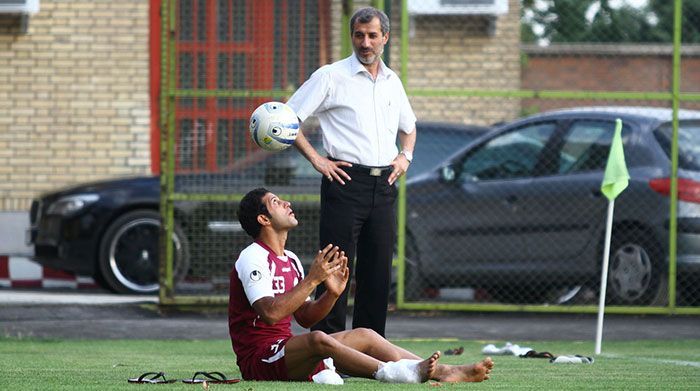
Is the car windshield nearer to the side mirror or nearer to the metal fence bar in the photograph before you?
the metal fence bar

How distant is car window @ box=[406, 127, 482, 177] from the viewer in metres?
14.5

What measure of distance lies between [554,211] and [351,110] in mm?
5461

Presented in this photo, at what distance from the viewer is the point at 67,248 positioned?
15.1 meters

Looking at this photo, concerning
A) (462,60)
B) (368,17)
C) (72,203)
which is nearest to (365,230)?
(368,17)

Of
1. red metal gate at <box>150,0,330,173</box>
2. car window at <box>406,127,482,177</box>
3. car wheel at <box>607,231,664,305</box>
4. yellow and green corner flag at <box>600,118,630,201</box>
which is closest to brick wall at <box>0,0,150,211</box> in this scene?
car window at <box>406,127,482,177</box>

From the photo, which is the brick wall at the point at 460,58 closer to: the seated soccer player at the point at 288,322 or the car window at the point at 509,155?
the car window at the point at 509,155

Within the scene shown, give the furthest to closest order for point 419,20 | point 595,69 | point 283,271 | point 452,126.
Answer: point 595,69, point 419,20, point 452,126, point 283,271

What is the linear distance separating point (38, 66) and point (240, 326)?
12.8 metres

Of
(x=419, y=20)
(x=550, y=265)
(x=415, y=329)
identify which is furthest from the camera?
(x=419, y=20)

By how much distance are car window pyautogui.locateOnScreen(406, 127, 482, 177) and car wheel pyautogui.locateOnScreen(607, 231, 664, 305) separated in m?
1.96

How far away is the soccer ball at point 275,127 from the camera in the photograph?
8531 mm

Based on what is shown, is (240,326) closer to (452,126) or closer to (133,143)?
(452,126)

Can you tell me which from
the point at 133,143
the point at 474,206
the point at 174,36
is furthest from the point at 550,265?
the point at 133,143

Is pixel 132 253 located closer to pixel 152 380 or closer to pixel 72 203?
pixel 72 203
